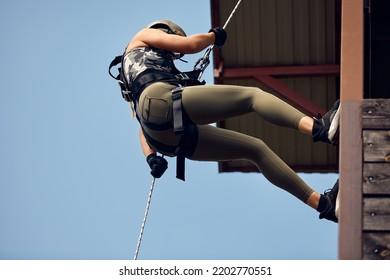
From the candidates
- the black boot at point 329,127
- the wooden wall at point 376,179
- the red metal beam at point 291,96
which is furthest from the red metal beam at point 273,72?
the wooden wall at point 376,179

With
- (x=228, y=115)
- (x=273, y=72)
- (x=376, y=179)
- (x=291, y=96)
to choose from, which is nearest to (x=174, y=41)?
(x=228, y=115)

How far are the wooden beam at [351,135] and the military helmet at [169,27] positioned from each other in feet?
5.86

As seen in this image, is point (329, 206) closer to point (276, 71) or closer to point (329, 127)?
point (329, 127)

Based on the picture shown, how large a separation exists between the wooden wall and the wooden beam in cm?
A: 4

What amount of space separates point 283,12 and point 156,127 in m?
4.16

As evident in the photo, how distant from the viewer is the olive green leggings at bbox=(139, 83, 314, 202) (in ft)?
33.2

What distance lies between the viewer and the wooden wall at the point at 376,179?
907 centimetres

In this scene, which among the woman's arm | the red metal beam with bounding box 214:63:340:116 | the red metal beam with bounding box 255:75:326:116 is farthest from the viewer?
the red metal beam with bounding box 214:63:340:116

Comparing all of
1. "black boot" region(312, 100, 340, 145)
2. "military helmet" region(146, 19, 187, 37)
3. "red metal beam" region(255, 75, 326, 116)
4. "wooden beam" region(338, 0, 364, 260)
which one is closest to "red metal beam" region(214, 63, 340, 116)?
"red metal beam" region(255, 75, 326, 116)

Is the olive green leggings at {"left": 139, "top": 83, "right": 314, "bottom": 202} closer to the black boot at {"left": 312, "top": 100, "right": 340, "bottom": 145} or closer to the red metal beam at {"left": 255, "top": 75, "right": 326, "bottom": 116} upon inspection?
the black boot at {"left": 312, "top": 100, "right": 340, "bottom": 145}

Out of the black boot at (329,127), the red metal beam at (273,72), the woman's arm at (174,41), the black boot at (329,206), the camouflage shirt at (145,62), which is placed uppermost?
the woman's arm at (174,41)

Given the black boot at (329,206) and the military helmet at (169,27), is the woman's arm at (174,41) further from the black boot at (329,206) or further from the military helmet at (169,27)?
the black boot at (329,206)

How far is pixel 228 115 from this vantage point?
405 inches
